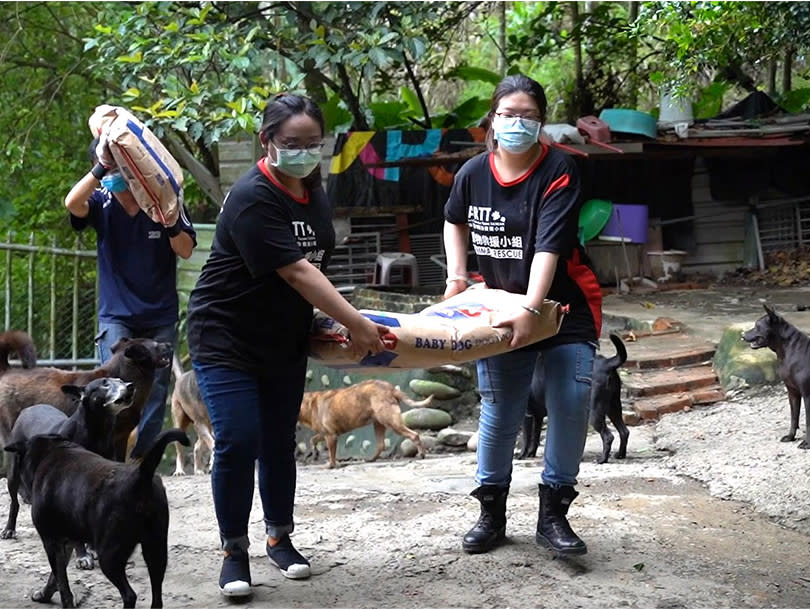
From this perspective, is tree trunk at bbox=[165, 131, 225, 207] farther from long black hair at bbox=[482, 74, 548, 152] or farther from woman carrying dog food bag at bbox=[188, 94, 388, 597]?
woman carrying dog food bag at bbox=[188, 94, 388, 597]

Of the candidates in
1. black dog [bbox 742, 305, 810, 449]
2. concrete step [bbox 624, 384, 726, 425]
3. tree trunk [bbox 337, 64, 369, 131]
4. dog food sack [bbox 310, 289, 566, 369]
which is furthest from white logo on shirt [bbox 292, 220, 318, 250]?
tree trunk [bbox 337, 64, 369, 131]

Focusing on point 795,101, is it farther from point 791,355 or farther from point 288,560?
point 288,560

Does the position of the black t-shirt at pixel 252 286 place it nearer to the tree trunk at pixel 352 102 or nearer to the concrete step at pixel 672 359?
the concrete step at pixel 672 359

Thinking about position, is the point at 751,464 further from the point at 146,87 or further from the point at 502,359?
the point at 146,87

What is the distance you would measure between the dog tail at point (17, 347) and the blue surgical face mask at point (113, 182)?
1634mm

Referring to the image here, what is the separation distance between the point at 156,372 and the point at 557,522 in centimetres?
228

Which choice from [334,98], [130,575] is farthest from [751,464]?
[334,98]

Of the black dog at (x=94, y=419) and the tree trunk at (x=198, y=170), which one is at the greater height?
the tree trunk at (x=198, y=170)

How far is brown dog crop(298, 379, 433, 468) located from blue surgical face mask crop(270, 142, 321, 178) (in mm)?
5619

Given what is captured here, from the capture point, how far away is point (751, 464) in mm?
6906

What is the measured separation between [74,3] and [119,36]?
3.64m

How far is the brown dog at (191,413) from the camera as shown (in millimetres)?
9336

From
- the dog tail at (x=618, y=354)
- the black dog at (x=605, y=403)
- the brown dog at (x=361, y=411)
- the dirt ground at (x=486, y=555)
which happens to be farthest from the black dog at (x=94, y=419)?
the brown dog at (x=361, y=411)

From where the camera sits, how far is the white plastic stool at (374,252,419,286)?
635 inches
